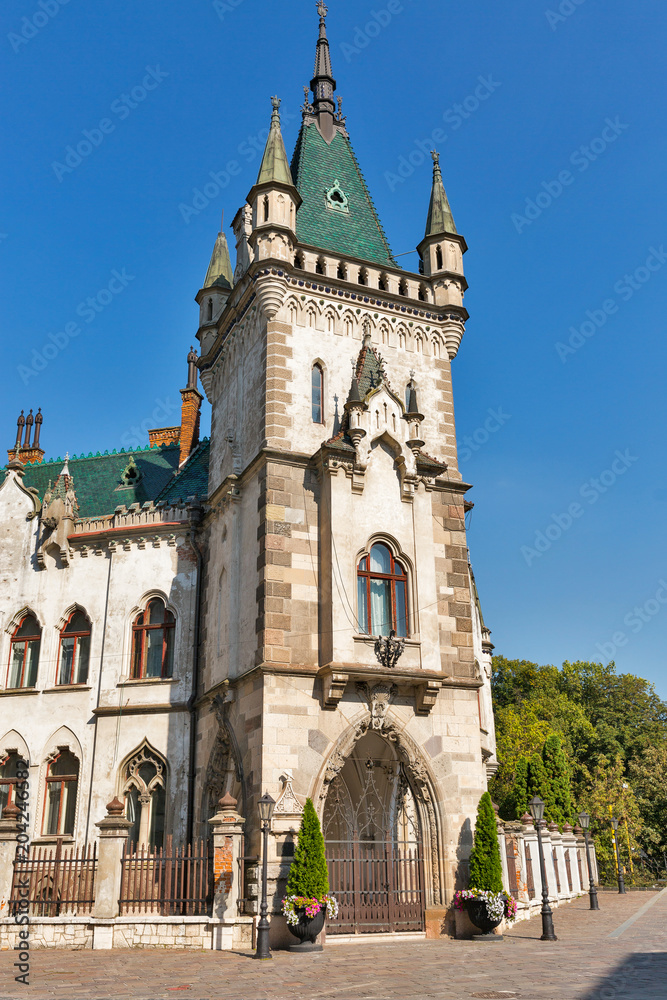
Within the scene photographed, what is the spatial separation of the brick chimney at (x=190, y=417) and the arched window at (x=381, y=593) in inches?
467

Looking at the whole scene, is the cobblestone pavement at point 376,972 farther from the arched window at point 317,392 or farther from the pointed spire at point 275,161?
the pointed spire at point 275,161

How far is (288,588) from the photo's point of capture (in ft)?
64.2

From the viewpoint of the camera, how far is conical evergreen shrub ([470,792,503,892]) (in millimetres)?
18344

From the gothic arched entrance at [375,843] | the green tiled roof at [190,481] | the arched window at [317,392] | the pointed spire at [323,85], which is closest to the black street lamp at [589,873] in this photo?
the gothic arched entrance at [375,843]

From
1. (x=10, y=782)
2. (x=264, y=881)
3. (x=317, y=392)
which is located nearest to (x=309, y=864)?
(x=264, y=881)

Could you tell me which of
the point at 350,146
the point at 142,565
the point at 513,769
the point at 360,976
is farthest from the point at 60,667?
the point at 513,769

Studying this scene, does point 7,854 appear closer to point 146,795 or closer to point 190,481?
point 146,795

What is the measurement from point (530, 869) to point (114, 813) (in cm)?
1556

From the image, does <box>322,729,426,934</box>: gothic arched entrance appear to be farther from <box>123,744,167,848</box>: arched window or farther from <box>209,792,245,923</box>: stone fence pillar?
<box>123,744,167,848</box>: arched window

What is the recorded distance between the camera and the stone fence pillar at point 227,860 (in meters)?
16.6

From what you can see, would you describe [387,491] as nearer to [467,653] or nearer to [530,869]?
[467,653]

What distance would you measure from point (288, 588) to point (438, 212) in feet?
43.5

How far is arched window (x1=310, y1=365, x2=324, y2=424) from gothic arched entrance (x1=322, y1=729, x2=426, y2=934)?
7.80 m

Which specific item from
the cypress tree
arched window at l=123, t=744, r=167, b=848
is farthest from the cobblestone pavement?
the cypress tree
